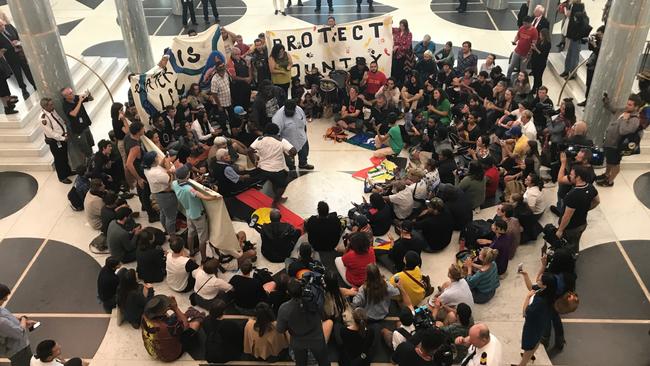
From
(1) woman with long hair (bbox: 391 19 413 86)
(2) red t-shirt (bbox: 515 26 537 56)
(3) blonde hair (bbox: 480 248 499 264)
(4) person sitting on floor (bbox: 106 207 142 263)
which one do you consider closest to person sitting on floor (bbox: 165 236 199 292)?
(4) person sitting on floor (bbox: 106 207 142 263)

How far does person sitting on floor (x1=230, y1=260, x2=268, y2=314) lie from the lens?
7.76 metres

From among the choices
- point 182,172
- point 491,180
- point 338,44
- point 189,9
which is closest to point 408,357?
point 182,172

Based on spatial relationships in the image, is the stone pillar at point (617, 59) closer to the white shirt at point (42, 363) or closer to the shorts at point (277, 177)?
the shorts at point (277, 177)

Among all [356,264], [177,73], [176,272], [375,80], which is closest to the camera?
[356,264]

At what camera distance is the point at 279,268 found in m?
9.15

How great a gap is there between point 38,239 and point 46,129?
198cm

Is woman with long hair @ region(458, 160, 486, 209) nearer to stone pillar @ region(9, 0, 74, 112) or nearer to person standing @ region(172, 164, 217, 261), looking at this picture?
person standing @ region(172, 164, 217, 261)

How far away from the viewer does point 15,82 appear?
13781 mm

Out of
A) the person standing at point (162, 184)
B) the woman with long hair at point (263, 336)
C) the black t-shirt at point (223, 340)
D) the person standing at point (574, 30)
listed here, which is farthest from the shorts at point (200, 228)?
the person standing at point (574, 30)

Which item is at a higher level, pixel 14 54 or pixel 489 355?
pixel 14 54

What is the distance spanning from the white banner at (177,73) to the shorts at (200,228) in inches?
135

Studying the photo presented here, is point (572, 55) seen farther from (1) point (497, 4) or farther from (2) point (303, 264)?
(2) point (303, 264)

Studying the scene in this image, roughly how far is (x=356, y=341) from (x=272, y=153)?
3.89 meters

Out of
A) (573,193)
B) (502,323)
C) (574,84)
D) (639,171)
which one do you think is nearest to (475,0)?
(574,84)
